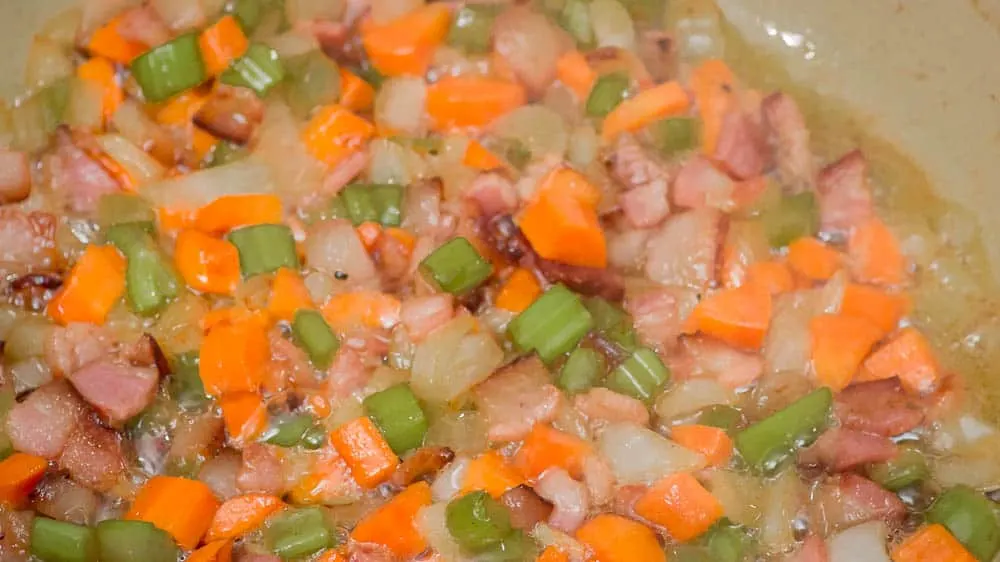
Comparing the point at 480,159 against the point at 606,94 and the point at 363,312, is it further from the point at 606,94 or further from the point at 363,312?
the point at 363,312

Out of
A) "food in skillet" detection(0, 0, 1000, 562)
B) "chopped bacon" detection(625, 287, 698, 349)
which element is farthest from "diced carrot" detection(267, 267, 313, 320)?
"chopped bacon" detection(625, 287, 698, 349)

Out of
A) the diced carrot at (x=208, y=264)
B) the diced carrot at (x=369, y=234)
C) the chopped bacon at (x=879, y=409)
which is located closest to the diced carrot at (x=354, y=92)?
the diced carrot at (x=369, y=234)

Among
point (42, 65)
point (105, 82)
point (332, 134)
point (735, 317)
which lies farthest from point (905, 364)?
point (42, 65)

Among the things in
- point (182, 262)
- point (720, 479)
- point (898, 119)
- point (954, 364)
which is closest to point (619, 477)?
point (720, 479)

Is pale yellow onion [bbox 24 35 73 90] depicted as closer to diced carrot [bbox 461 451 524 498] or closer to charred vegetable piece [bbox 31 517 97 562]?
charred vegetable piece [bbox 31 517 97 562]

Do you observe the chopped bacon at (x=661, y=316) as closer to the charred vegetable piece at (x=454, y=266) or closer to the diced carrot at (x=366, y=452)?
the charred vegetable piece at (x=454, y=266)

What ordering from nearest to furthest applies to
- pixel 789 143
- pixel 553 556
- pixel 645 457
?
pixel 553 556
pixel 645 457
pixel 789 143
